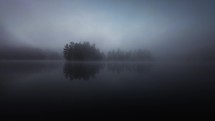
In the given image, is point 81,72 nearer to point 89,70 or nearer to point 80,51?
point 89,70

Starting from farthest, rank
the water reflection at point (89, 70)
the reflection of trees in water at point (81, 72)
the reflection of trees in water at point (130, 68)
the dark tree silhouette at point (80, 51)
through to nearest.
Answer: the dark tree silhouette at point (80, 51), the reflection of trees in water at point (130, 68), the water reflection at point (89, 70), the reflection of trees in water at point (81, 72)

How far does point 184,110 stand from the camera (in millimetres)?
14578

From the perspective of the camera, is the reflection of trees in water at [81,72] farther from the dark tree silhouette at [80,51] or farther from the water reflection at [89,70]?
the dark tree silhouette at [80,51]

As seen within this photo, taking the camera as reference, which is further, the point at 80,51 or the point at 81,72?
the point at 80,51

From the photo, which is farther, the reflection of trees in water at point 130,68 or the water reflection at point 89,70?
the reflection of trees in water at point 130,68

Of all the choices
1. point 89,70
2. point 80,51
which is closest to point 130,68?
point 89,70

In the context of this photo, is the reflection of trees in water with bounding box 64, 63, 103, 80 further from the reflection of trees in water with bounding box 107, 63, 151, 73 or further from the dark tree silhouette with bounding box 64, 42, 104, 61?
the dark tree silhouette with bounding box 64, 42, 104, 61

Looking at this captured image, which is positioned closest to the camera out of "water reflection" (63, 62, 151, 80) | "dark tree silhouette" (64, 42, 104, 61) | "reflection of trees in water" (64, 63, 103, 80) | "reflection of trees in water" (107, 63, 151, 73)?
"reflection of trees in water" (64, 63, 103, 80)

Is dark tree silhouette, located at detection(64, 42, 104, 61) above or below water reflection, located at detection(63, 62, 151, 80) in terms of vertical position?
above

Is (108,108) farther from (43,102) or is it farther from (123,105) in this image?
(43,102)

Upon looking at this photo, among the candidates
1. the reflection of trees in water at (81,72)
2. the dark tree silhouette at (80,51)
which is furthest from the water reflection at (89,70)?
the dark tree silhouette at (80,51)

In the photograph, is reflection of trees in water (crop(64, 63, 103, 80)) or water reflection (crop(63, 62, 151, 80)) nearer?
reflection of trees in water (crop(64, 63, 103, 80))

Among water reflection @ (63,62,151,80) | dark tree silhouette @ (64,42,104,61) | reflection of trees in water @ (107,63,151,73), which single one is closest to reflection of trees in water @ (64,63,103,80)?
water reflection @ (63,62,151,80)

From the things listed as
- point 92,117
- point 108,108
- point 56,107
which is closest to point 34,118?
point 56,107
